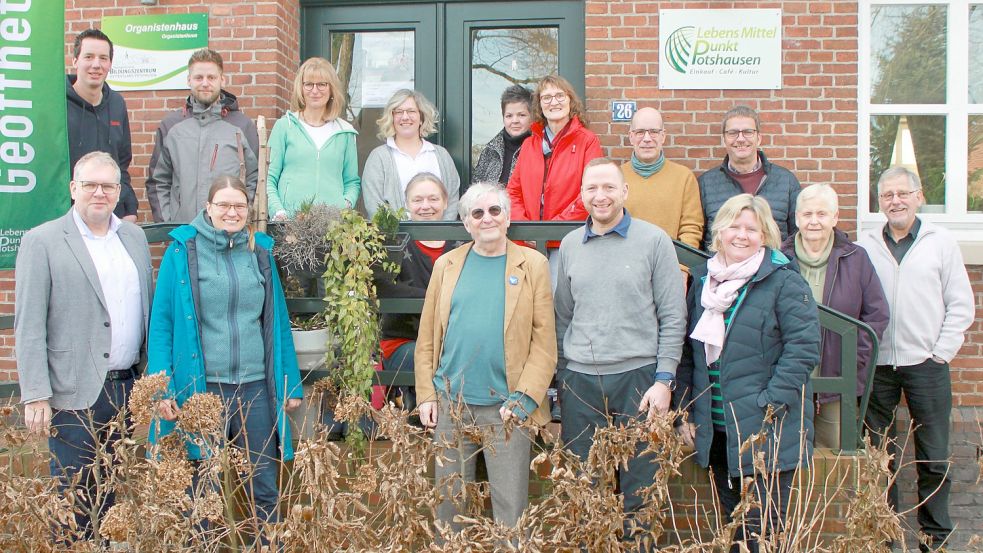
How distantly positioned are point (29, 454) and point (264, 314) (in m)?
1.44

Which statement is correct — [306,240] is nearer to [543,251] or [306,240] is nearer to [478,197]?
[478,197]

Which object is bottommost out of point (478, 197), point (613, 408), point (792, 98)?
point (613, 408)

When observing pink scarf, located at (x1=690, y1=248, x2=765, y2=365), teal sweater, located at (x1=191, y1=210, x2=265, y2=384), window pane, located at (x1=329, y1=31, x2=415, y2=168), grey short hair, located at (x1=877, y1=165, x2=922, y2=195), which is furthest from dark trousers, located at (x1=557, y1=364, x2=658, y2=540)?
window pane, located at (x1=329, y1=31, x2=415, y2=168)

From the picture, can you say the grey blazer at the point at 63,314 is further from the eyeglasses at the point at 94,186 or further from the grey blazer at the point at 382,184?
the grey blazer at the point at 382,184

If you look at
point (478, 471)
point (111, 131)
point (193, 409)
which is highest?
point (111, 131)

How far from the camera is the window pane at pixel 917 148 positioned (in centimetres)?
604

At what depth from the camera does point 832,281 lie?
427cm

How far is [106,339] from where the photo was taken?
3.76 metres

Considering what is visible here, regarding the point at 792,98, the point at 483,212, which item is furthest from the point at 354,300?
the point at 792,98

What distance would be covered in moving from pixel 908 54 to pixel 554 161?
300 cm

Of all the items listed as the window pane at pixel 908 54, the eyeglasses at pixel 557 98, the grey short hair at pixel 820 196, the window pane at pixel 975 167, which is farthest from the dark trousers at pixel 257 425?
the window pane at pixel 975 167

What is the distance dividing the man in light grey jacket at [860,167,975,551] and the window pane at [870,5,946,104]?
1.81 m

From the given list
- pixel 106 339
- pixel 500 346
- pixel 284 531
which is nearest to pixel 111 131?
pixel 106 339

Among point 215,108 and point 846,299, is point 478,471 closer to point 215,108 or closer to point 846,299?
point 846,299
